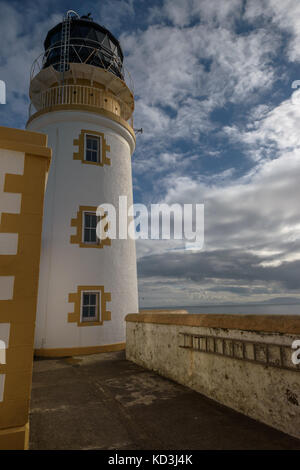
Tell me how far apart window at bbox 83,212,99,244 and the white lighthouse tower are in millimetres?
43

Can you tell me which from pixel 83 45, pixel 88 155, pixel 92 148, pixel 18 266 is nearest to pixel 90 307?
pixel 88 155

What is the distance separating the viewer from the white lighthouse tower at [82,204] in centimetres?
1120

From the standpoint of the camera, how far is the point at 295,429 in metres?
4.04

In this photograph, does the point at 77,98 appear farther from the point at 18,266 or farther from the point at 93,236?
the point at 18,266

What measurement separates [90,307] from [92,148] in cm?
731

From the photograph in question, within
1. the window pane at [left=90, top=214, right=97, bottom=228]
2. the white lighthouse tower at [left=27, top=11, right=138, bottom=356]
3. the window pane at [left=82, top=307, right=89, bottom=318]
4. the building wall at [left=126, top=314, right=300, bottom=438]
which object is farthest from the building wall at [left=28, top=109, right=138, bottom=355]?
the building wall at [left=126, top=314, right=300, bottom=438]

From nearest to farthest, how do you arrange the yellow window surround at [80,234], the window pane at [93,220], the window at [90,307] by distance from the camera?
the window at [90,307] → the yellow window surround at [80,234] → the window pane at [93,220]

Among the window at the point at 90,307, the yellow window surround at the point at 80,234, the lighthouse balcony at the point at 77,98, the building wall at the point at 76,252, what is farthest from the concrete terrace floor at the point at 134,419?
the lighthouse balcony at the point at 77,98

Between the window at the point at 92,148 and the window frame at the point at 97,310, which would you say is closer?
the window frame at the point at 97,310

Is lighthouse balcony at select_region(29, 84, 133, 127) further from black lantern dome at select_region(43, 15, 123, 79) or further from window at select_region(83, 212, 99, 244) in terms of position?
window at select_region(83, 212, 99, 244)

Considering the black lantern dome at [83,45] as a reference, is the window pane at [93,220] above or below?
below

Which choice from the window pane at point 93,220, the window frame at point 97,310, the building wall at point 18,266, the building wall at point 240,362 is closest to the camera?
the building wall at point 18,266

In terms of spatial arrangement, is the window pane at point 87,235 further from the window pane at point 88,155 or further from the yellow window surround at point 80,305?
the window pane at point 88,155

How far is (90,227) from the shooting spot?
1232cm
